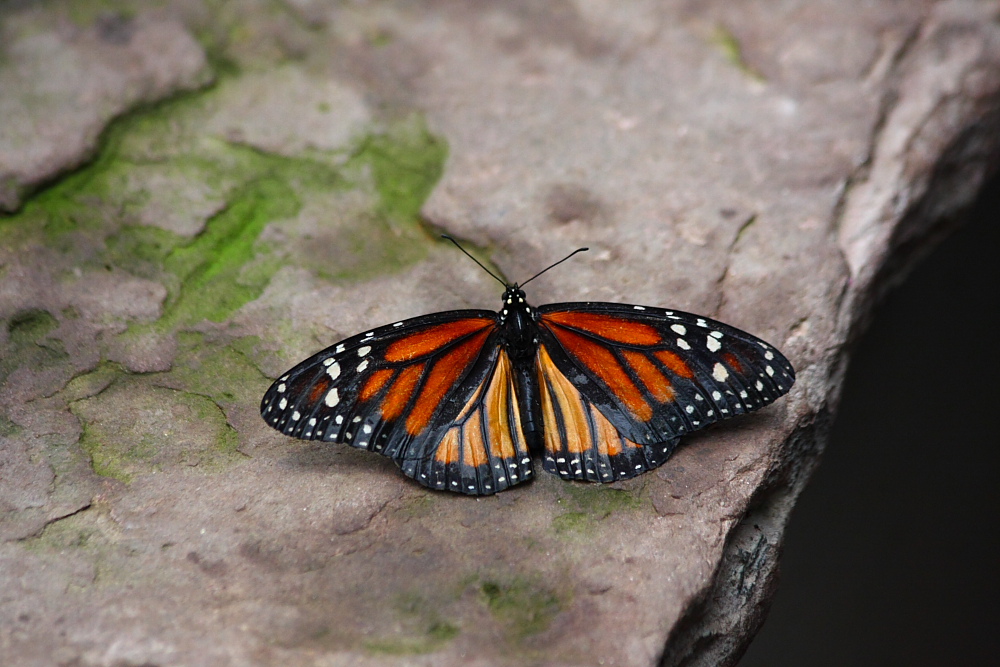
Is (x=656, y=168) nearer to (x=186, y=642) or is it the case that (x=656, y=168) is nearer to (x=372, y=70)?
(x=372, y=70)

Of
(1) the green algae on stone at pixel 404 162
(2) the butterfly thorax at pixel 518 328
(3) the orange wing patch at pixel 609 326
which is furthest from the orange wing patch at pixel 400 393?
(1) the green algae on stone at pixel 404 162

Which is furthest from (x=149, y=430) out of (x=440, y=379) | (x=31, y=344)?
(x=440, y=379)

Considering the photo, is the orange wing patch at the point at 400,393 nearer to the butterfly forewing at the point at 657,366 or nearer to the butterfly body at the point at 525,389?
the butterfly body at the point at 525,389

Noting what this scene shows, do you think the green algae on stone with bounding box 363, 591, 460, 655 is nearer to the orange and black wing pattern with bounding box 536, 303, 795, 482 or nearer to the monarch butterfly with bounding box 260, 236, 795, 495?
the monarch butterfly with bounding box 260, 236, 795, 495

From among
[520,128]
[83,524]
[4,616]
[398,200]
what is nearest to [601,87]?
[520,128]

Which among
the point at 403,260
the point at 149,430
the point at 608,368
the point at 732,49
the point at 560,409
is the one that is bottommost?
the point at 149,430

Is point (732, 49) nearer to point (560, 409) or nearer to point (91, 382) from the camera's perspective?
point (560, 409)

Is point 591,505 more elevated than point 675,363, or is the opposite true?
point 675,363
